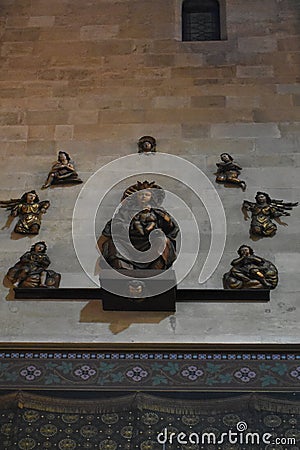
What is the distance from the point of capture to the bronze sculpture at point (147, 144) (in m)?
11.8

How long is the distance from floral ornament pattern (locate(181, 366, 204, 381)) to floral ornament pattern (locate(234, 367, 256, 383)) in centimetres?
38

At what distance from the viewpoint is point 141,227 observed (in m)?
10.6

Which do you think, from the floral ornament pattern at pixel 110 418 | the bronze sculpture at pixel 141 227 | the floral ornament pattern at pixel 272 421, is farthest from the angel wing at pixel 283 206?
the floral ornament pattern at pixel 110 418

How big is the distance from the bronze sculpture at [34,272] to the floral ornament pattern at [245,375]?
2498 millimetres

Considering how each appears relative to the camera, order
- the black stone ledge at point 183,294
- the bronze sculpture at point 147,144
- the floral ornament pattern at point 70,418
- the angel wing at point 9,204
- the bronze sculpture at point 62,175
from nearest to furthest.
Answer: the floral ornament pattern at point 70,418
the black stone ledge at point 183,294
the angel wing at point 9,204
the bronze sculpture at point 62,175
the bronze sculpture at point 147,144

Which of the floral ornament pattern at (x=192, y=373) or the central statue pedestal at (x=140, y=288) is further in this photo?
the central statue pedestal at (x=140, y=288)

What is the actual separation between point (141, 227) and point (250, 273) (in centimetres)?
145

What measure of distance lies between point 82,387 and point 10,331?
4.28ft

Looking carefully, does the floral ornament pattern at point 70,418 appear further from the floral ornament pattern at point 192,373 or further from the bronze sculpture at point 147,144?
the bronze sculpture at point 147,144

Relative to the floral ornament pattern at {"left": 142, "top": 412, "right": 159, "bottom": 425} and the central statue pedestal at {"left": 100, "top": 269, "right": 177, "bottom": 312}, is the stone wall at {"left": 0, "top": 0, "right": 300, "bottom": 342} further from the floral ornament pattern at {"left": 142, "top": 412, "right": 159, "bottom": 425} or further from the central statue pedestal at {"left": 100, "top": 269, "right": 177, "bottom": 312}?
the floral ornament pattern at {"left": 142, "top": 412, "right": 159, "bottom": 425}

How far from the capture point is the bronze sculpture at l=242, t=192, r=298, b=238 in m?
10.8

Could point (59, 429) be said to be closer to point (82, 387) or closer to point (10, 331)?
point (82, 387)

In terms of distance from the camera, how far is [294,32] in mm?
13102

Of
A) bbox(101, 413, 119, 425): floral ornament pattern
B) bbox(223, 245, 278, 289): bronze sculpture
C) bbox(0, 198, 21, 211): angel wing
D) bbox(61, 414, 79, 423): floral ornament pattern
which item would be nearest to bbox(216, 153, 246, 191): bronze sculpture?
bbox(223, 245, 278, 289): bronze sculpture
